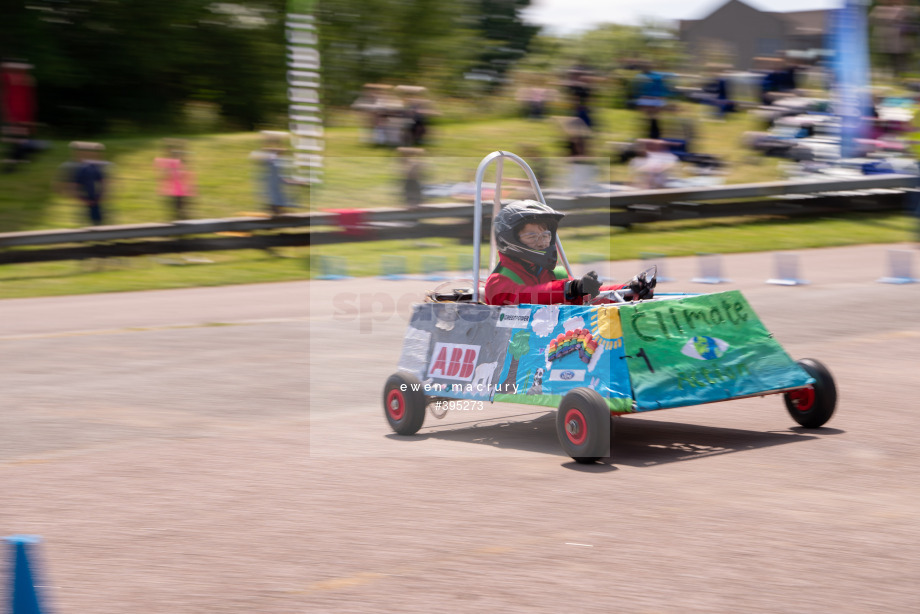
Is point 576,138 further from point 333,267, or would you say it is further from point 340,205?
point 333,267

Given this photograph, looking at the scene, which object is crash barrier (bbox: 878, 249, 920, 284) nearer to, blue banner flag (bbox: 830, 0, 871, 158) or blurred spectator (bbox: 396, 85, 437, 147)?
blue banner flag (bbox: 830, 0, 871, 158)

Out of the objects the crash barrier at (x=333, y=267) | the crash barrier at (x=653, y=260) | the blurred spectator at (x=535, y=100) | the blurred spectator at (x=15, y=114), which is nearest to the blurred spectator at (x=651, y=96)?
the blurred spectator at (x=535, y=100)

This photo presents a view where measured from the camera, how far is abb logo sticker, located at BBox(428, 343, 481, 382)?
8250 millimetres

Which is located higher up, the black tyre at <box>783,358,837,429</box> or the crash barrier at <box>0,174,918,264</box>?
the crash barrier at <box>0,174,918,264</box>

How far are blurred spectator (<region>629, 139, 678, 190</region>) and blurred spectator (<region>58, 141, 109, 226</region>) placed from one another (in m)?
9.91

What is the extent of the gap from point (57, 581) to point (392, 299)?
1138 centimetres

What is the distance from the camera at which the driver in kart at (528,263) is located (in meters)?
8.02

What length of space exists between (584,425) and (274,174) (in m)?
14.0

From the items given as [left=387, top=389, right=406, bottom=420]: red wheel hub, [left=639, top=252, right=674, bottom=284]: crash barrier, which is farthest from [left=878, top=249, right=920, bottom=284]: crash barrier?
[left=387, top=389, right=406, bottom=420]: red wheel hub

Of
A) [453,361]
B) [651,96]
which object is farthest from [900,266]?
[453,361]

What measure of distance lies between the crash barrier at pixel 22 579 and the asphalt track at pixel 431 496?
3.26 feet

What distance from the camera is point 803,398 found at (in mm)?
8164

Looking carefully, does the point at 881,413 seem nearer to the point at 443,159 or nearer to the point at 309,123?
the point at 443,159

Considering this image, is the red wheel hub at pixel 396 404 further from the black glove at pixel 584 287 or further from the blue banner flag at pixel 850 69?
the blue banner flag at pixel 850 69
